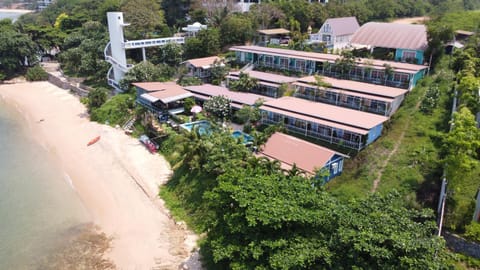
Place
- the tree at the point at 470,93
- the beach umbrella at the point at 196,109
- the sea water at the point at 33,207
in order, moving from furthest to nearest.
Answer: the beach umbrella at the point at 196,109, the tree at the point at 470,93, the sea water at the point at 33,207

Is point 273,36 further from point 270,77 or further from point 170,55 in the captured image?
point 270,77

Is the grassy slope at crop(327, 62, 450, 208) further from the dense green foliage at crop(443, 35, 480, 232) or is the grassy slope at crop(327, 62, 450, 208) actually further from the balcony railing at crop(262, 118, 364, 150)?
the dense green foliage at crop(443, 35, 480, 232)

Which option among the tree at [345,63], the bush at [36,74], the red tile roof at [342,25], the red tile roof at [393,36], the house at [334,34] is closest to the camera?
the tree at [345,63]

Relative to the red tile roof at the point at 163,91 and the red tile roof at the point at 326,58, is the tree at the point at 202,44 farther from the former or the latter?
the red tile roof at the point at 163,91

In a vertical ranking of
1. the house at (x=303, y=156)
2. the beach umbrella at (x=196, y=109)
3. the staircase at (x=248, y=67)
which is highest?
the staircase at (x=248, y=67)

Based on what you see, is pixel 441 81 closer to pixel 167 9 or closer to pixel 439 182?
pixel 439 182

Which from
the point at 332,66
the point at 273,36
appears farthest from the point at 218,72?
the point at 273,36

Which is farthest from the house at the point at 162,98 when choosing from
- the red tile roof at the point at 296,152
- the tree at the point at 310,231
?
the tree at the point at 310,231
